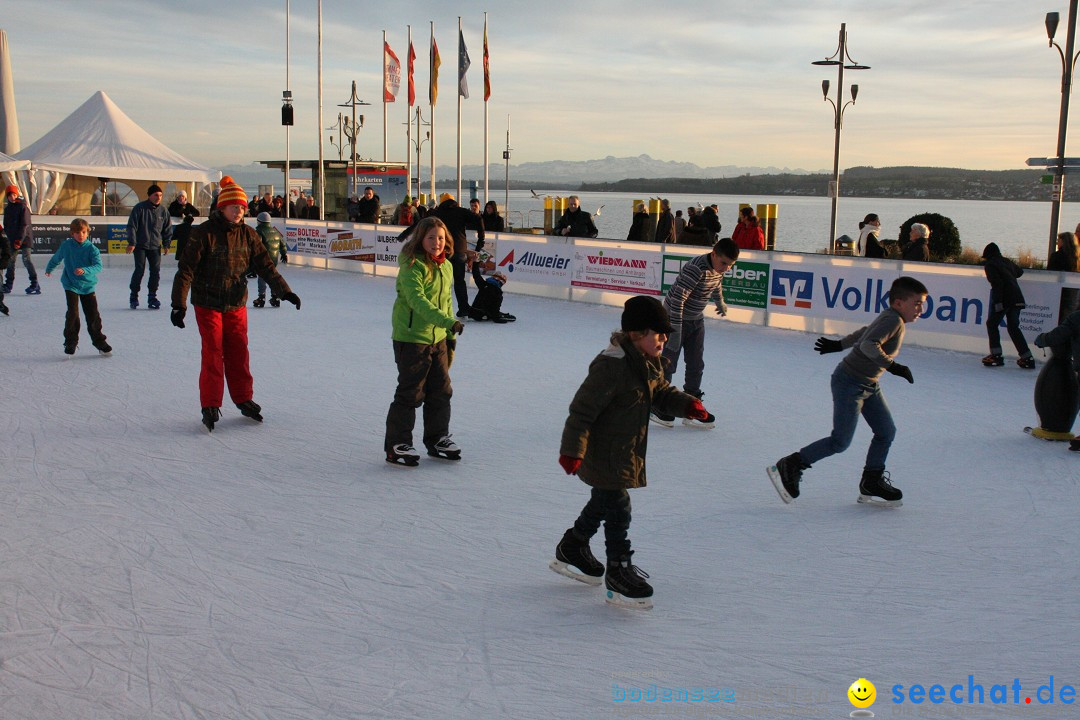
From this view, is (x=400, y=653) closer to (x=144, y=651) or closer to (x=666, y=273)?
(x=144, y=651)

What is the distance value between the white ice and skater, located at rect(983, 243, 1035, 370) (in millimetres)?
1760

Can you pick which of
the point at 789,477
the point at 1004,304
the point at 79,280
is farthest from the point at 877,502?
the point at 79,280

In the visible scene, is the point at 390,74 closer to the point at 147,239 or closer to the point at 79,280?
the point at 147,239

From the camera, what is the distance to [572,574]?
159 inches

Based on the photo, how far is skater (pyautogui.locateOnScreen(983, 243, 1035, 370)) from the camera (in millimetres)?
9664

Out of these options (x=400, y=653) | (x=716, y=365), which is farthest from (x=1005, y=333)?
(x=400, y=653)

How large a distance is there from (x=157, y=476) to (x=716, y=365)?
18.7 ft

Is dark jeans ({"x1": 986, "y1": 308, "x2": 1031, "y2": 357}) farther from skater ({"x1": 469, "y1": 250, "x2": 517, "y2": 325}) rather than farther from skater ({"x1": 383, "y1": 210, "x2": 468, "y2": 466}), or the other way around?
skater ({"x1": 383, "y1": 210, "x2": 468, "y2": 466})

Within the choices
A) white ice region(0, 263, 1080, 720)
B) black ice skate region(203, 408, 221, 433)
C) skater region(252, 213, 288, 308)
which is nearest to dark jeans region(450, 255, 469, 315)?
skater region(252, 213, 288, 308)

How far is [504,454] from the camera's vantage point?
625cm

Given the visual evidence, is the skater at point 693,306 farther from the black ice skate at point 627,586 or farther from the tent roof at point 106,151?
the tent roof at point 106,151

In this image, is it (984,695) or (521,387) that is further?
(521,387)

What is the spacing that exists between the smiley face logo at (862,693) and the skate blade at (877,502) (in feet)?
7.30

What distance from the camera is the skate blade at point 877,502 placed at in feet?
17.3
